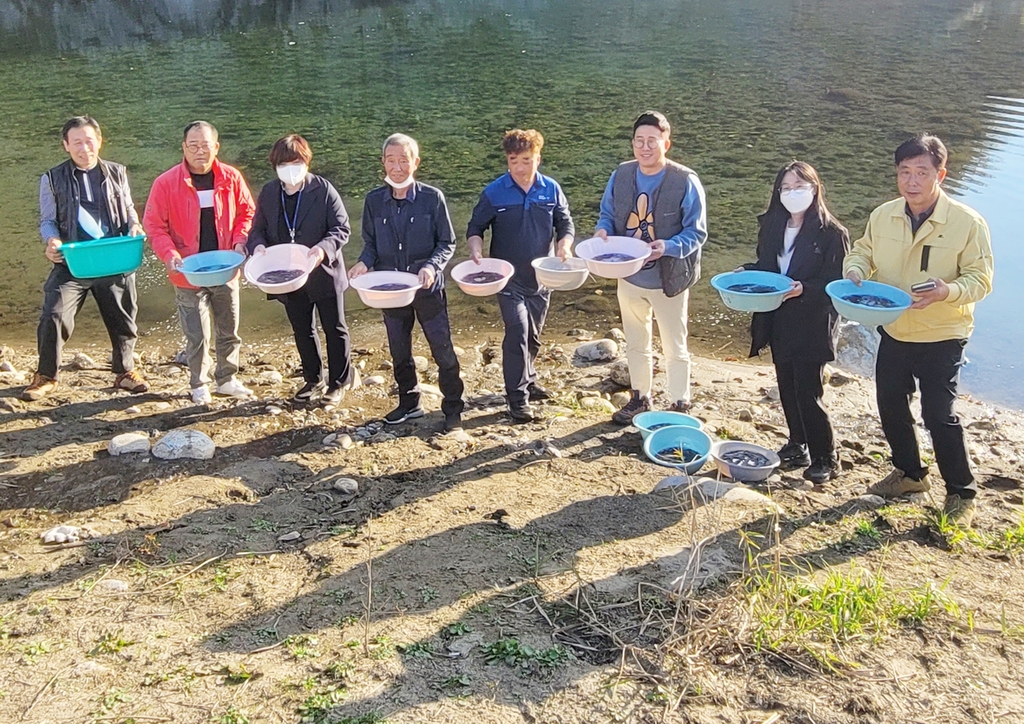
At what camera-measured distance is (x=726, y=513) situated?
4.65 meters

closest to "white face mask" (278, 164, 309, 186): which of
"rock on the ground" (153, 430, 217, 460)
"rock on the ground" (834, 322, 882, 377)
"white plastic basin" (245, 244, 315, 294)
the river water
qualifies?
"white plastic basin" (245, 244, 315, 294)

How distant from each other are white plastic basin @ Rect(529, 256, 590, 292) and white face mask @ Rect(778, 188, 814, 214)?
3.76 ft

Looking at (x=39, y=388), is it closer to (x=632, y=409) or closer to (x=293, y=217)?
(x=293, y=217)

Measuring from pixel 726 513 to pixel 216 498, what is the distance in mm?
2644

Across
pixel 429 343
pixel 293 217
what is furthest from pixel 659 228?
pixel 293 217

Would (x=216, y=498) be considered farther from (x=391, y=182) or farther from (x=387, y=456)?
(x=391, y=182)

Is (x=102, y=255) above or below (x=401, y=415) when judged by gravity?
above

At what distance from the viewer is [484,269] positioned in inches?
221

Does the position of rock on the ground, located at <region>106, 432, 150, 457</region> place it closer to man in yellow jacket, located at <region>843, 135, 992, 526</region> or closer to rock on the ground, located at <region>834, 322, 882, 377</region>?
man in yellow jacket, located at <region>843, 135, 992, 526</region>

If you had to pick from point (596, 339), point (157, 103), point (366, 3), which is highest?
point (366, 3)

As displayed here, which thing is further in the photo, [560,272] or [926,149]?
[560,272]

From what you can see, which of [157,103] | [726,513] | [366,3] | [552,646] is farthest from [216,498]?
[366,3]

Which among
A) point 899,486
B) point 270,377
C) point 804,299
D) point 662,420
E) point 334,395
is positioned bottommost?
point 270,377

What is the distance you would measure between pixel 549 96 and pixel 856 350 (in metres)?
11.2
